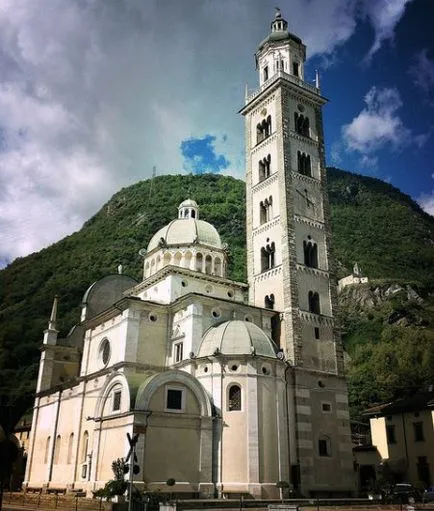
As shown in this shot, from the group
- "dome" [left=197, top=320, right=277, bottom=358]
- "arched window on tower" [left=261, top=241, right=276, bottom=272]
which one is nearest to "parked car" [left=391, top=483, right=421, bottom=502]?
"dome" [left=197, top=320, right=277, bottom=358]

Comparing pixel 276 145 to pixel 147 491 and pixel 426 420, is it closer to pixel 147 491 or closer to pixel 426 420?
pixel 426 420

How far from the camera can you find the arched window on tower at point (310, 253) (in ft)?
121

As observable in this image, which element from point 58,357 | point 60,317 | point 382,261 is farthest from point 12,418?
point 382,261

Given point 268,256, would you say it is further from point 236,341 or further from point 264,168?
point 236,341

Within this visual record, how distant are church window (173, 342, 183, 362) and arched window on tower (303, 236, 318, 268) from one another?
10906 mm

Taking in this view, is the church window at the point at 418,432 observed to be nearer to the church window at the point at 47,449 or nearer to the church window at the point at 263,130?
the church window at the point at 263,130

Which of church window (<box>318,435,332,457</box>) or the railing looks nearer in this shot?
church window (<box>318,435,332,457</box>)

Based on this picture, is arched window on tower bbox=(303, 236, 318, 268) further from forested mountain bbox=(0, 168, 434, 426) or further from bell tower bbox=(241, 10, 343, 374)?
forested mountain bbox=(0, 168, 434, 426)

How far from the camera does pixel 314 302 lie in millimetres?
35594

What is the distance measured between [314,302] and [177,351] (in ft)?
33.6

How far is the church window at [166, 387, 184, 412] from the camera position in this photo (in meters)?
27.1

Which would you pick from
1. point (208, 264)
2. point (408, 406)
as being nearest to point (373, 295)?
point (408, 406)

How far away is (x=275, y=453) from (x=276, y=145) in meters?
22.4

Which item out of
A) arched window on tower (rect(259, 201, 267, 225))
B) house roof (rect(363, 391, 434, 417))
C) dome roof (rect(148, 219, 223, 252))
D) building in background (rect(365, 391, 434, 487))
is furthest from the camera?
arched window on tower (rect(259, 201, 267, 225))
